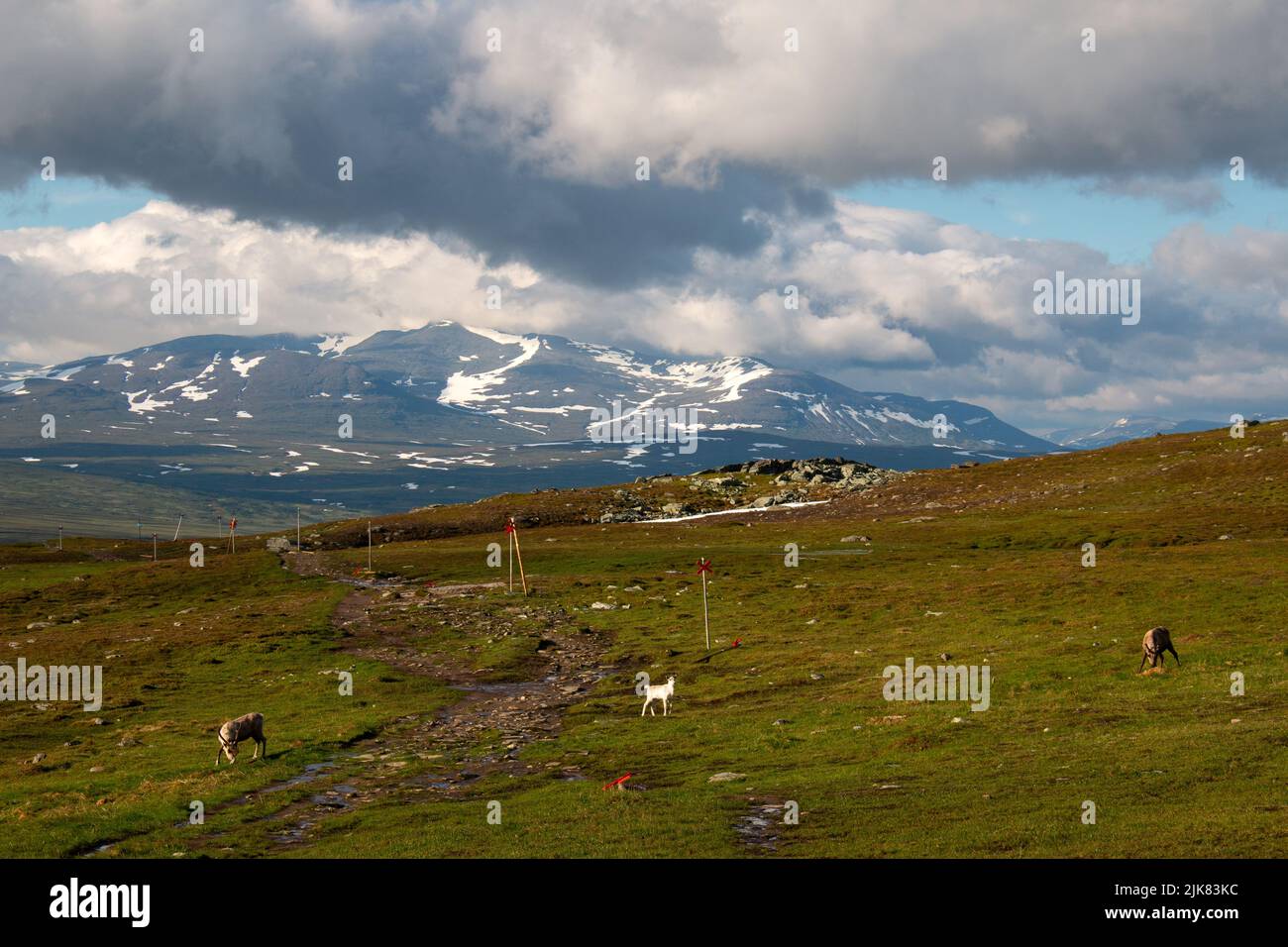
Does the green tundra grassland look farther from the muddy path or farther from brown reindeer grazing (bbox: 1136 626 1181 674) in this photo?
brown reindeer grazing (bbox: 1136 626 1181 674)

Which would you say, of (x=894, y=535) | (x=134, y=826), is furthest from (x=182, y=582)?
(x=134, y=826)

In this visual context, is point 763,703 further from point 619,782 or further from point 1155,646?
point 1155,646

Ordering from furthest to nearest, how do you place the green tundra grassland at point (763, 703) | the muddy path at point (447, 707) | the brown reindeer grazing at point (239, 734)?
the brown reindeer grazing at point (239, 734) → the muddy path at point (447, 707) → the green tundra grassland at point (763, 703)

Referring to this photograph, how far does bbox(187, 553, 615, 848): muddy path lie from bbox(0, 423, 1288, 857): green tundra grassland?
704 millimetres

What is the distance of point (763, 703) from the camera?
46250 millimetres

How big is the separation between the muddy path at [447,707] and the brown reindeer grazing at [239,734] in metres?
2.92

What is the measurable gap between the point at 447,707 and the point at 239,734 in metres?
13.8

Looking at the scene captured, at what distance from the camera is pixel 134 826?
29.1 metres

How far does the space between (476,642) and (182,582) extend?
2041 inches

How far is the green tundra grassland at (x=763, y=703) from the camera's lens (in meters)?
24.9

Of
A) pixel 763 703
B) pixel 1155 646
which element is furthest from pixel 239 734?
pixel 1155 646

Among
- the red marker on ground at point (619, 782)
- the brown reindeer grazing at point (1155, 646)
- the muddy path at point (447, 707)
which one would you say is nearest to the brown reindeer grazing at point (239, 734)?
the muddy path at point (447, 707)

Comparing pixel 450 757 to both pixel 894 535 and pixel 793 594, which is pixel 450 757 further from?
pixel 894 535

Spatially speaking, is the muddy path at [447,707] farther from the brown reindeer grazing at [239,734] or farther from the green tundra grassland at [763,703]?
→ the brown reindeer grazing at [239,734]
